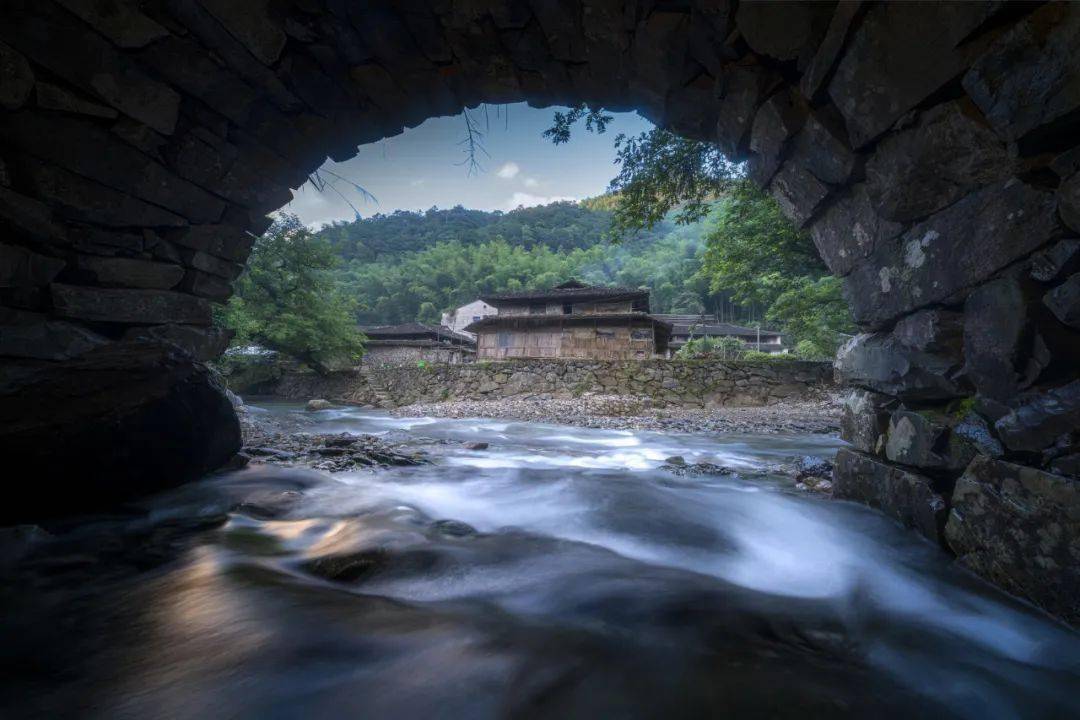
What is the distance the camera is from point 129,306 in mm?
3484

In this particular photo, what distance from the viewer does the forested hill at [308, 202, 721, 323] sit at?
58094 millimetres

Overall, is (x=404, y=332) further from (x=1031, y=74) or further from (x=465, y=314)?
(x=1031, y=74)

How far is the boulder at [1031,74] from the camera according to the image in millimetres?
1315

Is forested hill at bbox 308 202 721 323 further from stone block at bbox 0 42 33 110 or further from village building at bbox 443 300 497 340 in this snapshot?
stone block at bbox 0 42 33 110

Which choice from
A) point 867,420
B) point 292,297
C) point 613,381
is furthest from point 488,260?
point 867,420

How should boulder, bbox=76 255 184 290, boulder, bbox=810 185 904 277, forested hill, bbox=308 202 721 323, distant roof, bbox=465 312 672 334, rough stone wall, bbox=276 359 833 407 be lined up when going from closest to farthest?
boulder, bbox=810 185 904 277
boulder, bbox=76 255 184 290
rough stone wall, bbox=276 359 833 407
distant roof, bbox=465 312 672 334
forested hill, bbox=308 202 721 323

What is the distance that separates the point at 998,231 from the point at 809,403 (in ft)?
47.8

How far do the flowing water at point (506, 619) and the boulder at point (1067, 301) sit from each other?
107 centimetres

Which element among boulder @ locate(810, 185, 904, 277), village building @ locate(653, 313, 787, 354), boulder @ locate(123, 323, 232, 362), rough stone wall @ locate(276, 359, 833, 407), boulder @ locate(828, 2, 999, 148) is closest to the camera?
boulder @ locate(828, 2, 999, 148)

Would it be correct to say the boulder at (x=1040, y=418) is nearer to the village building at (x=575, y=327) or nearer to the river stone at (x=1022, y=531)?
the river stone at (x=1022, y=531)

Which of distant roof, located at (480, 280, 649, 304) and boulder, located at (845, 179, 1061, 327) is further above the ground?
distant roof, located at (480, 280, 649, 304)

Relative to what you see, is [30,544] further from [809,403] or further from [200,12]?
[809,403]

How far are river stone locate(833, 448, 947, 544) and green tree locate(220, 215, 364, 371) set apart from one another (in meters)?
21.5

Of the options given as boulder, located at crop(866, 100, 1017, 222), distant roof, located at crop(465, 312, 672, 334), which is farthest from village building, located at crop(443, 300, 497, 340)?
boulder, located at crop(866, 100, 1017, 222)
